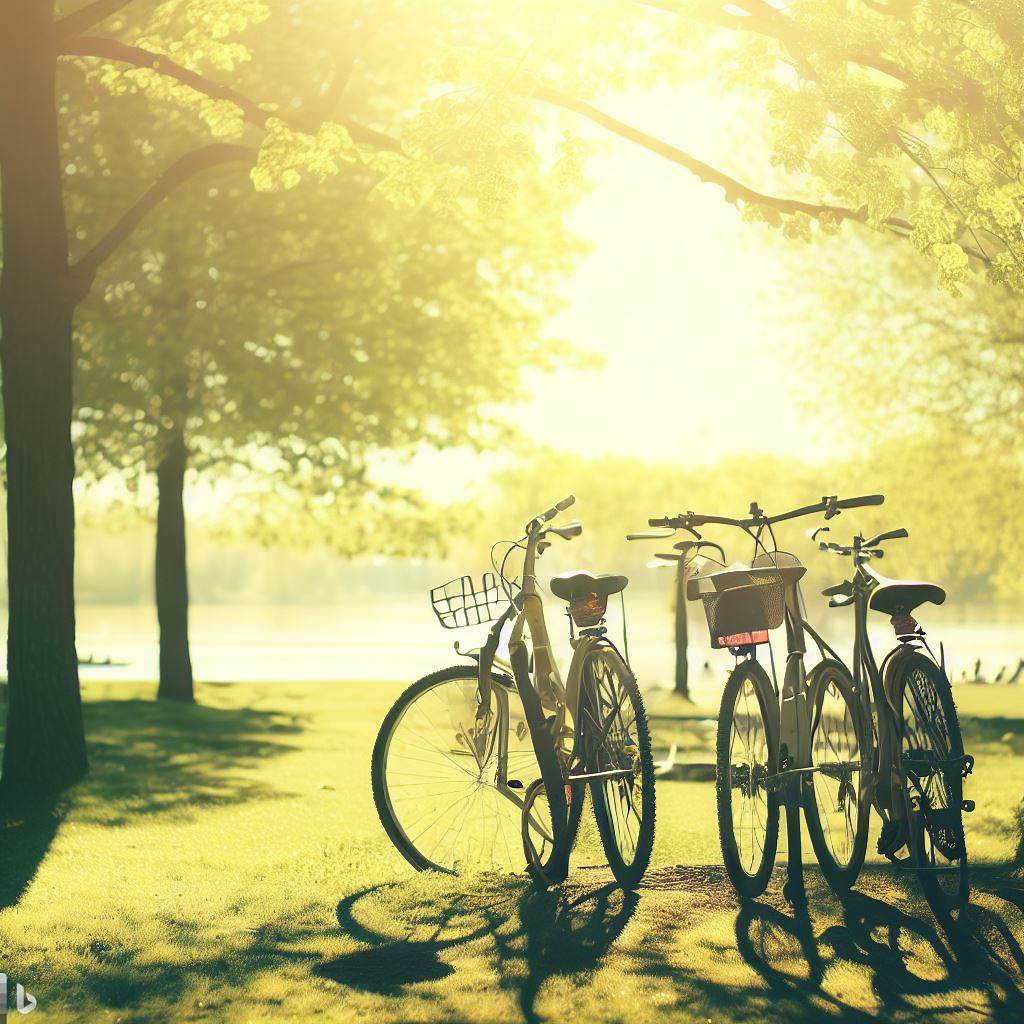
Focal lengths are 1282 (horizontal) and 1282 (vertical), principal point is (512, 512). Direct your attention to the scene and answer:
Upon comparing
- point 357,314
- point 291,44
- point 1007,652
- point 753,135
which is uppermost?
point 753,135

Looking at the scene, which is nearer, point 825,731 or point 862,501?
point 862,501

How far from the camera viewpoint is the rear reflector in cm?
535

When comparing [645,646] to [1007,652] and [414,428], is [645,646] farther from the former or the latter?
[414,428]

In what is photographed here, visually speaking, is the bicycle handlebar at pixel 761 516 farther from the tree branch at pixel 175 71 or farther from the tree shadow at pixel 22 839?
the tree branch at pixel 175 71

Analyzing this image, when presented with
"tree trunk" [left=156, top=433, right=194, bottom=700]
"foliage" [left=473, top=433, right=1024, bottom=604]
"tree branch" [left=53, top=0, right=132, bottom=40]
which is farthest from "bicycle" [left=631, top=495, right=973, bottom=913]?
"tree trunk" [left=156, top=433, right=194, bottom=700]

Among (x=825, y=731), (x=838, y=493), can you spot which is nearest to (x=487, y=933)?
(x=825, y=731)

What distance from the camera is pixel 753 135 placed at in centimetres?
Answer: 2372

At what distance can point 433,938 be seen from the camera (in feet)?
16.6

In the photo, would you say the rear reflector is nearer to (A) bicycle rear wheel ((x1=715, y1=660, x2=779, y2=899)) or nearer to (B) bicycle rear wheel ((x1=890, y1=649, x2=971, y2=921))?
(A) bicycle rear wheel ((x1=715, y1=660, x2=779, y2=899))

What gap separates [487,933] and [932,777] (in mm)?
1946

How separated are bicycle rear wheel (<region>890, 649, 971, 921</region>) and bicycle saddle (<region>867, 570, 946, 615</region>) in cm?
22

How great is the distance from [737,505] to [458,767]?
62.2 metres

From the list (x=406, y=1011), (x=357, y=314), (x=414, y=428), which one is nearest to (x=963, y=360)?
(x=414, y=428)

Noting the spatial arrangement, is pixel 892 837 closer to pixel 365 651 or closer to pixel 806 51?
pixel 806 51
